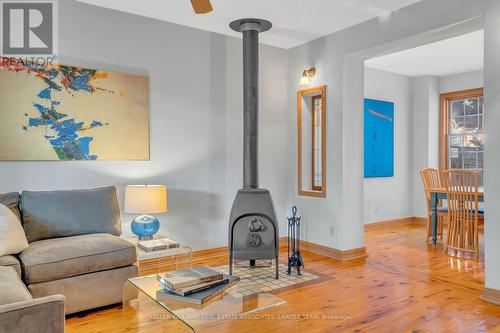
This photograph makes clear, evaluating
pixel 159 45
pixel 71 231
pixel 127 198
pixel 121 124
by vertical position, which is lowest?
pixel 71 231

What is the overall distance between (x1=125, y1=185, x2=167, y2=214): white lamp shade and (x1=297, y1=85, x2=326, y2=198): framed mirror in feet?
6.59

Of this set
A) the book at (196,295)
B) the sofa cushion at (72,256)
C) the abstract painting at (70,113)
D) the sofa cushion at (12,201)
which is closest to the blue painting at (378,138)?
the abstract painting at (70,113)

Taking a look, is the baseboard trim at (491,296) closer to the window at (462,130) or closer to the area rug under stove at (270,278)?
the area rug under stove at (270,278)

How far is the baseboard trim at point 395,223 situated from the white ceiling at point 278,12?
10.6 ft

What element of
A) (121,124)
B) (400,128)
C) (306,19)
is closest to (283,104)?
(306,19)

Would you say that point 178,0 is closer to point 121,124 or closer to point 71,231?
point 121,124

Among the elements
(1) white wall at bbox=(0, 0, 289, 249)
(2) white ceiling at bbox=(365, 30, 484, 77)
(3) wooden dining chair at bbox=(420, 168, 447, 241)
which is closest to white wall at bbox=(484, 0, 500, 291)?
(2) white ceiling at bbox=(365, 30, 484, 77)

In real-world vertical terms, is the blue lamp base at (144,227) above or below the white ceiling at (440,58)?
below

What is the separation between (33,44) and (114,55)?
70cm

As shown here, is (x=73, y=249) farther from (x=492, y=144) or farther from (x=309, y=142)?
(x=492, y=144)

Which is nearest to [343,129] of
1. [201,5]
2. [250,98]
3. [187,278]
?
[250,98]

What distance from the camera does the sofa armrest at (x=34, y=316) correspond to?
4.08ft

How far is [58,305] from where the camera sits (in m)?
1.34

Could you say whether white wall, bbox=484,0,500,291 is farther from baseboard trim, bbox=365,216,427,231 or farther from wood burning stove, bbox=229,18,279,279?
baseboard trim, bbox=365,216,427,231
